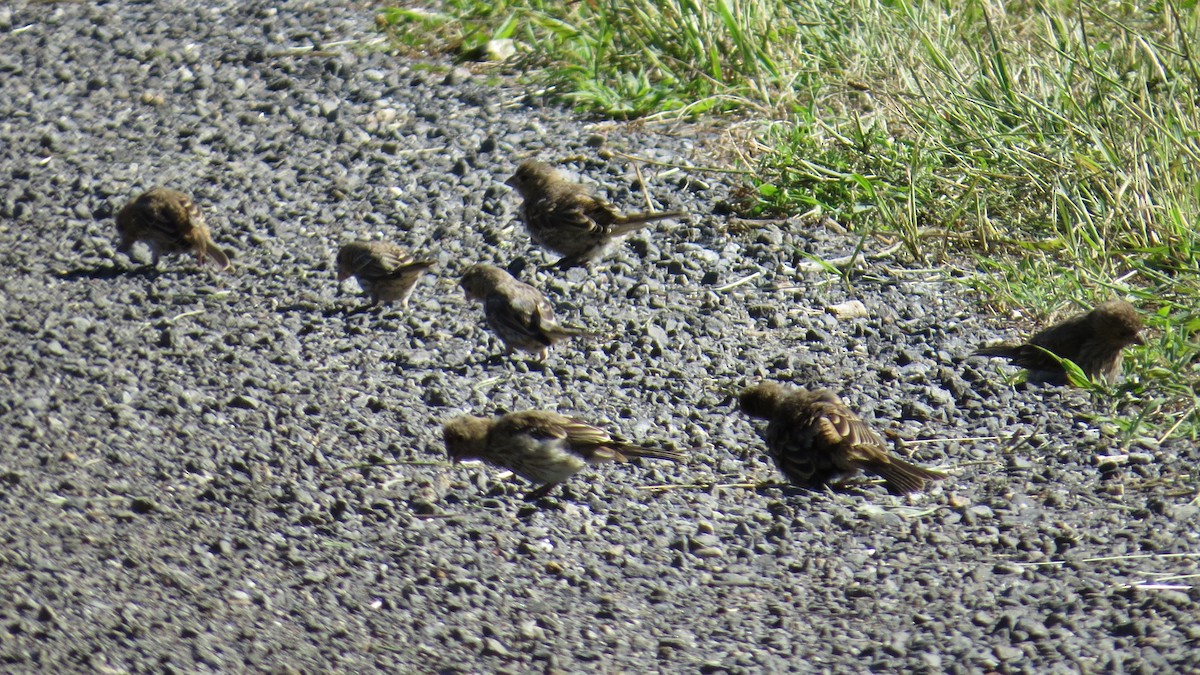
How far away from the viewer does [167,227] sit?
6.83 metres

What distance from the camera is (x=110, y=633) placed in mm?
4258

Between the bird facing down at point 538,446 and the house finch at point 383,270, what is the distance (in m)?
1.31

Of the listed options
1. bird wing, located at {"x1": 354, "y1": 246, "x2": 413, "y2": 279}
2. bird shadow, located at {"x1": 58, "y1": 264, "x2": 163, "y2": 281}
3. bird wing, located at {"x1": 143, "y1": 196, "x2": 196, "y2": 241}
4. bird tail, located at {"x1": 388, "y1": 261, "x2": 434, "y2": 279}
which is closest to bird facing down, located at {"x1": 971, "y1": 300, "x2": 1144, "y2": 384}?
bird tail, located at {"x1": 388, "y1": 261, "x2": 434, "y2": 279}

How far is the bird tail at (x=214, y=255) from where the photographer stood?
273 inches

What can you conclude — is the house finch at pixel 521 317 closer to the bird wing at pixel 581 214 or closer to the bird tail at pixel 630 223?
the bird wing at pixel 581 214

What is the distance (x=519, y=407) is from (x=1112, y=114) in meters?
Result: 3.46

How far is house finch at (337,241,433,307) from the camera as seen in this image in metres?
6.54

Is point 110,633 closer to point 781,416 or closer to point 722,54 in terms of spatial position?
point 781,416

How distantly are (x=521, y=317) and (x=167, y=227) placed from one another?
195 cm

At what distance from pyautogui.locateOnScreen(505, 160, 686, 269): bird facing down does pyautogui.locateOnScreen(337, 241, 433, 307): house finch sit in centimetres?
60

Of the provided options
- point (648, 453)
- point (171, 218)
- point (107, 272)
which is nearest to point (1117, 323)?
point (648, 453)

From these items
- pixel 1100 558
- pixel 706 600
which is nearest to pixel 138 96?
pixel 706 600

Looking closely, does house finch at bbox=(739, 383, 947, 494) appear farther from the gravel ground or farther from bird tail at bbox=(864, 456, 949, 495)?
the gravel ground

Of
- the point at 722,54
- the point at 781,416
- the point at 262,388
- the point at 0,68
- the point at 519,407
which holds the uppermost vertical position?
the point at 722,54
